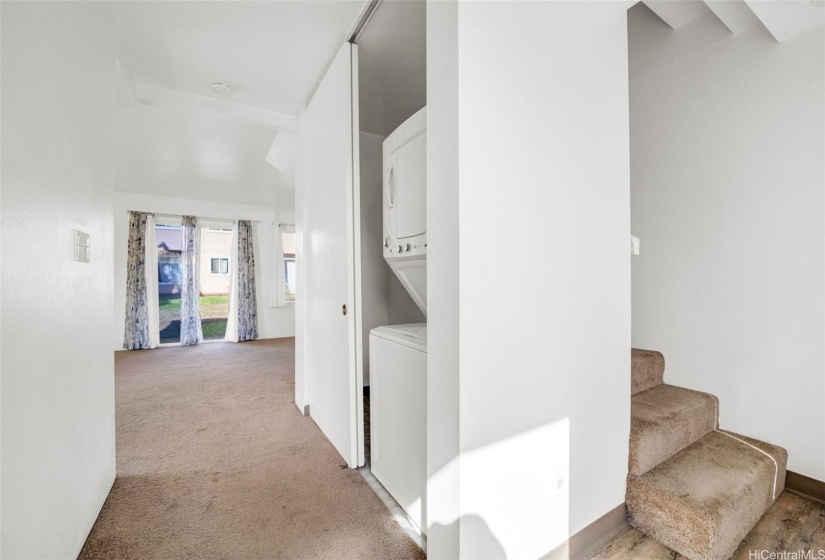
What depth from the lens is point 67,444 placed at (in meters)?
1.29

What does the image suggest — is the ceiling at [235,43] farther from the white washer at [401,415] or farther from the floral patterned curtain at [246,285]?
the floral patterned curtain at [246,285]

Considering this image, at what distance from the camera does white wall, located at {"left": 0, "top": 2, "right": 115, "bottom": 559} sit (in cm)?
97

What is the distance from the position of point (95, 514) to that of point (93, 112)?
5.79 feet

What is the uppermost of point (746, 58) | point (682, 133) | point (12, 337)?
point (746, 58)

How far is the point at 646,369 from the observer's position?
7.20ft

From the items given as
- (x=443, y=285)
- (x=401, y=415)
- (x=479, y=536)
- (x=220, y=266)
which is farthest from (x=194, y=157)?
(x=479, y=536)

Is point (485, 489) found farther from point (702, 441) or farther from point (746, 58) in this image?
point (746, 58)

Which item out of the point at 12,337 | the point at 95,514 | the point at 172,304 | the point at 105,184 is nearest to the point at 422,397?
the point at 12,337

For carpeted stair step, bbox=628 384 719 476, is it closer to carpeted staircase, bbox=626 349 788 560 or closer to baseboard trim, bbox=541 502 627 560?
carpeted staircase, bbox=626 349 788 560

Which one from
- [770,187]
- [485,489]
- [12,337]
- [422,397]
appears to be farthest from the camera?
[770,187]

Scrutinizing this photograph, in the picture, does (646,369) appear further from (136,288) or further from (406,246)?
(136,288)

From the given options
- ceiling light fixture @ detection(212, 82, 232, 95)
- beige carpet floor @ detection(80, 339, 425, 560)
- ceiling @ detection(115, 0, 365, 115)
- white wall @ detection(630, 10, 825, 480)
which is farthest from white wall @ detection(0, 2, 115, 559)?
white wall @ detection(630, 10, 825, 480)

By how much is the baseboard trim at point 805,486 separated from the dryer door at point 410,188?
7.15 ft

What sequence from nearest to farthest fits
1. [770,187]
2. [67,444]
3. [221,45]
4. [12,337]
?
[12,337] → [67,444] → [770,187] → [221,45]
